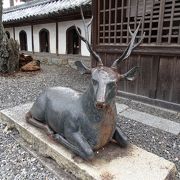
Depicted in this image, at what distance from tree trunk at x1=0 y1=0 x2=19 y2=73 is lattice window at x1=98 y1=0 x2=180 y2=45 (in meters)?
3.79

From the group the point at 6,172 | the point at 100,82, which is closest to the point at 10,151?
the point at 6,172

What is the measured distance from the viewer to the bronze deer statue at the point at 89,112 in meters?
1.93

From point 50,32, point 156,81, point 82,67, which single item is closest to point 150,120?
point 156,81

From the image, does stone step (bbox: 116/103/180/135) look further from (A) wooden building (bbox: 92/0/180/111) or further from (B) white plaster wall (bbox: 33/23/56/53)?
(B) white plaster wall (bbox: 33/23/56/53)

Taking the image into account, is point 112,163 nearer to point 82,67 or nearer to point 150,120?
point 82,67

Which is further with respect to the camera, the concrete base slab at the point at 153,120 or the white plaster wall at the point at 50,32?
the white plaster wall at the point at 50,32

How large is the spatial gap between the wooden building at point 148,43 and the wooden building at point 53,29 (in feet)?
7.30

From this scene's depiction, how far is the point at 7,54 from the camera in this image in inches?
310

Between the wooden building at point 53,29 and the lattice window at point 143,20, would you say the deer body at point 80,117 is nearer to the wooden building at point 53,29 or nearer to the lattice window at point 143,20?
the lattice window at point 143,20

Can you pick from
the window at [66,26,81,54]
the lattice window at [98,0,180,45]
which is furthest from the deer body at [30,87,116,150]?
the window at [66,26,81,54]

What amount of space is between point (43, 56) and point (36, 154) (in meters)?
9.80

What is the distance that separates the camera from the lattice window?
15.1 ft

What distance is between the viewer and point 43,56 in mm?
11984

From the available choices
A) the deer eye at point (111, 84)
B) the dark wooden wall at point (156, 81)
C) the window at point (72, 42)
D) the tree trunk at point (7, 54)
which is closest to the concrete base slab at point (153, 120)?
the dark wooden wall at point (156, 81)
